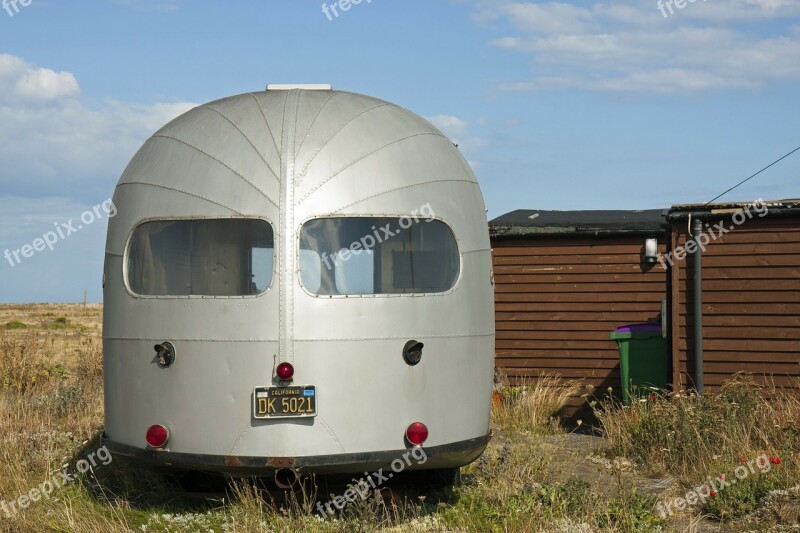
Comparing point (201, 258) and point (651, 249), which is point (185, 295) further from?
point (651, 249)

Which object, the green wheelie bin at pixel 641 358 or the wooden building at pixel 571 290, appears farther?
the wooden building at pixel 571 290

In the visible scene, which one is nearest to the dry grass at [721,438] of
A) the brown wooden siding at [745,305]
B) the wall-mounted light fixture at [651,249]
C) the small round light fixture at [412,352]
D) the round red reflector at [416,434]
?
the brown wooden siding at [745,305]

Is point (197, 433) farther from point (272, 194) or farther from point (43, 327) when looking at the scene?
point (43, 327)

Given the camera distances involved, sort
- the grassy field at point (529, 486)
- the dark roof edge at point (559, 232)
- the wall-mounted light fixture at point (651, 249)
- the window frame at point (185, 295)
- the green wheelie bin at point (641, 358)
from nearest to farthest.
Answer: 1. the window frame at point (185, 295)
2. the grassy field at point (529, 486)
3. the green wheelie bin at point (641, 358)
4. the wall-mounted light fixture at point (651, 249)
5. the dark roof edge at point (559, 232)

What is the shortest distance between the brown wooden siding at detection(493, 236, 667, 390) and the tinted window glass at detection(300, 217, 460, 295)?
8.22m

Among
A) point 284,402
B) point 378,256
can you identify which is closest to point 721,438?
point 378,256

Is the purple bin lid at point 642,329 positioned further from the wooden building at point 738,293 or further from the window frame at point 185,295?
the window frame at point 185,295

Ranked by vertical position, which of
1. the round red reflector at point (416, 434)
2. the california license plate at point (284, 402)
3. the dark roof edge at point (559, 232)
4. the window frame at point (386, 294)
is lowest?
the round red reflector at point (416, 434)

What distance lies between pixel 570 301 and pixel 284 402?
9313 millimetres

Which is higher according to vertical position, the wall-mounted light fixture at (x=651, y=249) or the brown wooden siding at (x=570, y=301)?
the wall-mounted light fixture at (x=651, y=249)

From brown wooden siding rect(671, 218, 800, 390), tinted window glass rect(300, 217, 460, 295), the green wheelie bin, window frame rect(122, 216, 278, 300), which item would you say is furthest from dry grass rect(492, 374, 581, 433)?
window frame rect(122, 216, 278, 300)

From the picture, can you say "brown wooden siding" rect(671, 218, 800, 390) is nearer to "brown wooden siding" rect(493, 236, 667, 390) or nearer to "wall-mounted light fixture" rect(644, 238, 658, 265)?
"wall-mounted light fixture" rect(644, 238, 658, 265)

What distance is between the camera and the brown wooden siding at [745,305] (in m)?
12.0

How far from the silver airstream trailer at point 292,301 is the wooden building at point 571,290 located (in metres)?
7.89
